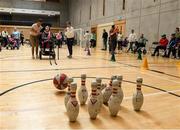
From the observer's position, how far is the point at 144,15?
17.2 m

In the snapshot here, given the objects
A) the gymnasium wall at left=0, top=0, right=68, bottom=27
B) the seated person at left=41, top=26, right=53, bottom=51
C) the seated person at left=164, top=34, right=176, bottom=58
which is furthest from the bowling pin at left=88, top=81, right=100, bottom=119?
the gymnasium wall at left=0, top=0, right=68, bottom=27

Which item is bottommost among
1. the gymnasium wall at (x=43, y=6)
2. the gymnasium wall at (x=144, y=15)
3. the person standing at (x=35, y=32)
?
the person standing at (x=35, y=32)

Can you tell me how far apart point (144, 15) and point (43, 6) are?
20888 millimetres

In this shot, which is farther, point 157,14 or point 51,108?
point 157,14

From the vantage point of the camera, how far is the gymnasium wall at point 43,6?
33.2 metres

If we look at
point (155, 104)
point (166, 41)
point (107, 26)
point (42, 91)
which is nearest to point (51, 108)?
point (42, 91)

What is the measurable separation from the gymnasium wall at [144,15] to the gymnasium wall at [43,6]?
31.2ft

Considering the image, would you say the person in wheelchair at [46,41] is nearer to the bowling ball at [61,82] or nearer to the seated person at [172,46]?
the bowling ball at [61,82]

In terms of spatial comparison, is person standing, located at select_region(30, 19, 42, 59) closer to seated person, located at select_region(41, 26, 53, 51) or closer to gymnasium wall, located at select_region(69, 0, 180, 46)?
seated person, located at select_region(41, 26, 53, 51)

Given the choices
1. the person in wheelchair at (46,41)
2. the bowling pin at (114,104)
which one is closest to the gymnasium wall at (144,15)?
the person in wheelchair at (46,41)

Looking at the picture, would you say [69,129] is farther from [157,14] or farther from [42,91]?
[157,14]

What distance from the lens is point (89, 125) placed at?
2.78m

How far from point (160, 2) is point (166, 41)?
9.32 ft

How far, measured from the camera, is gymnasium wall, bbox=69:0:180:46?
14.5 metres
